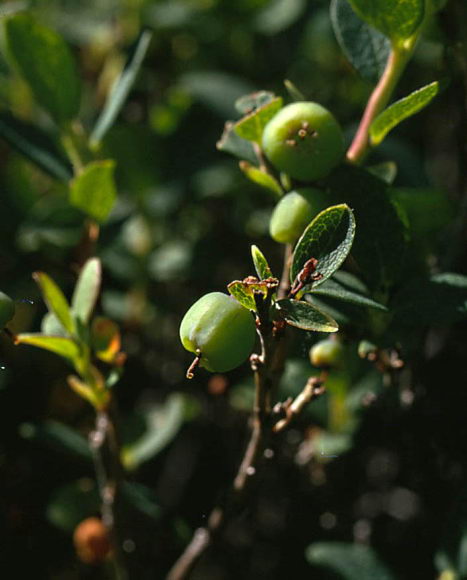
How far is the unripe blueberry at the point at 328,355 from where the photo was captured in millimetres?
896

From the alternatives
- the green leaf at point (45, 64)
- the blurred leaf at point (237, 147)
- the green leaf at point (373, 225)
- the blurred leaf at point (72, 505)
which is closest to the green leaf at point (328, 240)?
the green leaf at point (373, 225)

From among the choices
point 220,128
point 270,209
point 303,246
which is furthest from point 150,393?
point 303,246

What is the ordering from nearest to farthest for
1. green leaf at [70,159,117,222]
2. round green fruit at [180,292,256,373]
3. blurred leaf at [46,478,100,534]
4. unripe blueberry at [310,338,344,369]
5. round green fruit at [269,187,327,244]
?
round green fruit at [180,292,256,373], round green fruit at [269,187,327,244], unripe blueberry at [310,338,344,369], green leaf at [70,159,117,222], blurred leaf at [46,478,100,534]

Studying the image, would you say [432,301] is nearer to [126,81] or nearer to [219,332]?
[219,332]

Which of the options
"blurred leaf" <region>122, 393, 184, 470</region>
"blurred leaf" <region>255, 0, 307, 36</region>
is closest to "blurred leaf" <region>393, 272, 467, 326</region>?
"blurred leaf" <region>122, 393, 184, 470</region>

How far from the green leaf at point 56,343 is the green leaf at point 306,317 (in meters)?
0.32

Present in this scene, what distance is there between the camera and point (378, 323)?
903 millimetres

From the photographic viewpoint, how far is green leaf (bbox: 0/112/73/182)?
3.90 ft

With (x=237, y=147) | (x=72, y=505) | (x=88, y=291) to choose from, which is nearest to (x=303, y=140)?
(x=237, y=147)

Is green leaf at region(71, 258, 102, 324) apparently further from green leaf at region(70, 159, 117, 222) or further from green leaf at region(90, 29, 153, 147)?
green leaf at region(90, 29, 153, 147)

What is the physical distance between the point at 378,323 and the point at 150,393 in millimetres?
819

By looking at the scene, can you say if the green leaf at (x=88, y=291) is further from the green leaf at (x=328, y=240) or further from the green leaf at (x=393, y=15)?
the green leaf at (x=393, y=15)

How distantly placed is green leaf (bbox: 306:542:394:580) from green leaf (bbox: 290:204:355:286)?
2.06 ft

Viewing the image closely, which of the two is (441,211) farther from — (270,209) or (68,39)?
(68,39)
